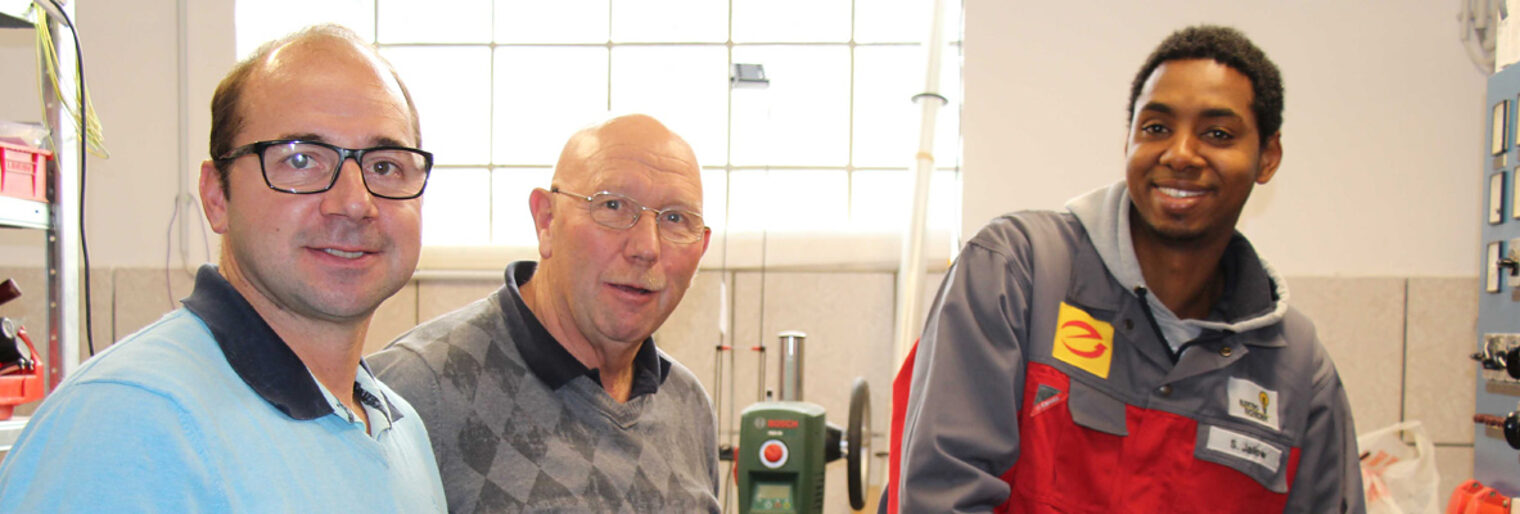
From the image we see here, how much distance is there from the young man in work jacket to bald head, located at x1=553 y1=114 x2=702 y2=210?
1.69ft

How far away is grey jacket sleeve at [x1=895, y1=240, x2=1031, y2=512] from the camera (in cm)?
137

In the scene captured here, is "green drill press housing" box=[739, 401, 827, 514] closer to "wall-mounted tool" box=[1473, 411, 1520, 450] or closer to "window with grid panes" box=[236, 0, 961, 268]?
Result: "window with grid panes" box=[236, 0, 961, 268]

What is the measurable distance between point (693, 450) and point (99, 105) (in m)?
2.99

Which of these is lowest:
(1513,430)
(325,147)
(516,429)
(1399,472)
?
(1399,472)

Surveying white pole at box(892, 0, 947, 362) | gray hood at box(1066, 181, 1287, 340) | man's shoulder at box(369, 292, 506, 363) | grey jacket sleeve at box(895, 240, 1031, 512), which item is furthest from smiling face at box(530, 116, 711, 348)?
white pole at box(892, 0, 947, 362)

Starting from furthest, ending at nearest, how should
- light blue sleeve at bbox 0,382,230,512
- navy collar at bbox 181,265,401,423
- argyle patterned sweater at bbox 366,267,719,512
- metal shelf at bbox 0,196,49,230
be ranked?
metal shelf at bbox 0,196,49,230
argyle patterned sweater at bbox 366,267,719,512
navy collar at bbox 181,265,401,423
light blue sleeve at bbox 0,382,230,512

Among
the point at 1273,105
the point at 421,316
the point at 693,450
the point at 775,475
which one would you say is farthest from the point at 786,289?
the point at 1273,105

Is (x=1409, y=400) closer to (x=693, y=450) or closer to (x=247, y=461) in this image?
(x=693, y=450)

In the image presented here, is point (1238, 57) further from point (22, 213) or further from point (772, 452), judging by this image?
point (22, 213)

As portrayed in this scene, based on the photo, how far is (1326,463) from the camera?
5.26 feet

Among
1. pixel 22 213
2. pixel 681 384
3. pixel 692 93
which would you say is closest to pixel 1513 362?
pixel 681 384

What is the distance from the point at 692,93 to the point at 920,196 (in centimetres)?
114

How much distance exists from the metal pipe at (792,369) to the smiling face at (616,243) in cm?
105

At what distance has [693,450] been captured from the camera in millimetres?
1648
